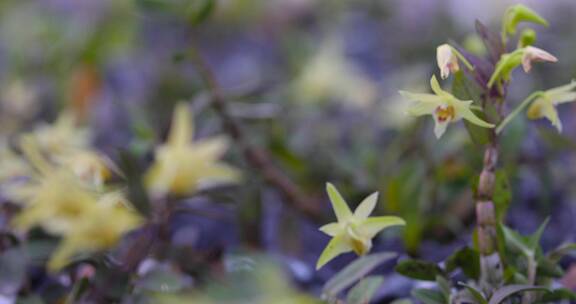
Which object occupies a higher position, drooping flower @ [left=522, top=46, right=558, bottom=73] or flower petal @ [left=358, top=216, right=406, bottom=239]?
drooping flower @ [left=522, top=46, right=558, bottom=73]

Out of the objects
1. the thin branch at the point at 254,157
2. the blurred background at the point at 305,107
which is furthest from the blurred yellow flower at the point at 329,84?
the thin branch at the point at 254,157

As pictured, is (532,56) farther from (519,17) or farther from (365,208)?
(365,208)

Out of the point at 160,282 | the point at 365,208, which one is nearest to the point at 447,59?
the point at 365,208

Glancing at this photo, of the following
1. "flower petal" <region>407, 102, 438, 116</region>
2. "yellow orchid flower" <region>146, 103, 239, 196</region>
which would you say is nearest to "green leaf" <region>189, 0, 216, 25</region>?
"yellow orchid flower" <region>146, 103, 239, 196</region>

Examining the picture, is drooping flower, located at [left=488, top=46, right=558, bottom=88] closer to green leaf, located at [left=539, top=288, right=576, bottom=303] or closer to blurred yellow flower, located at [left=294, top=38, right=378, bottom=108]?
green leaf, located at [left=539, top=288, right=576, bottom=303]

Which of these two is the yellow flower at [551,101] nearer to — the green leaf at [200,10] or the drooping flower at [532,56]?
the drooping flower at [532,56]

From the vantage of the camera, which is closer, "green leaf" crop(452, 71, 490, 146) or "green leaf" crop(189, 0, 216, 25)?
"green leaf" crop(452, 71, 490, 146)
